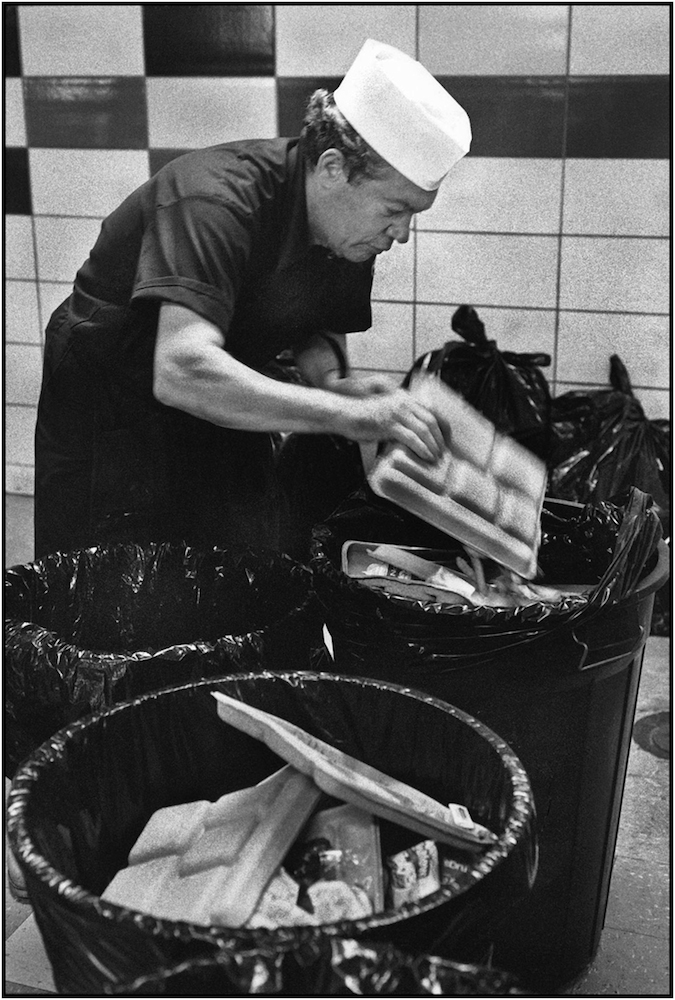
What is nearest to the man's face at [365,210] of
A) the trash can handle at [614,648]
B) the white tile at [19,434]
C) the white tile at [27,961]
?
the trash can handle at [614,648]

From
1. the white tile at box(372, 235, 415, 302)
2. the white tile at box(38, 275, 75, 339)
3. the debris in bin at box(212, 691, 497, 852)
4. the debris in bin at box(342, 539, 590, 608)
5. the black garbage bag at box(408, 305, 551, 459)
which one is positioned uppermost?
the white tile at box(372, 235, 415, 302)

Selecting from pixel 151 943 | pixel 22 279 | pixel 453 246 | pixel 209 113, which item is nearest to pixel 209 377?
pixel 151 943

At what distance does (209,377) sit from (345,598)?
429mm

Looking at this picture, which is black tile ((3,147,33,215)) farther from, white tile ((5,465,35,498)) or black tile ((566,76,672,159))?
black tile ((566,76,672,159))

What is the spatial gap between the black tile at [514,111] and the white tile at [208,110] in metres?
0.54

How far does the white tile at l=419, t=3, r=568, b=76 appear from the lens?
9.71ft

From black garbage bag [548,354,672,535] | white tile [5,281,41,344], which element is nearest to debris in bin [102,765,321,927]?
black garbage bag [548,354,672,535]

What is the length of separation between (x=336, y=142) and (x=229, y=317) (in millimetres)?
369

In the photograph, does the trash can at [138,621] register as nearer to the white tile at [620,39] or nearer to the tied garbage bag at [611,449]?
the tied garbage bag at [611,449]

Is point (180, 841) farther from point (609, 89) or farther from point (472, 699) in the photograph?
point (609, 89)

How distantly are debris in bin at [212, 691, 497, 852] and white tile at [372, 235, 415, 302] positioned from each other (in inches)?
80.4

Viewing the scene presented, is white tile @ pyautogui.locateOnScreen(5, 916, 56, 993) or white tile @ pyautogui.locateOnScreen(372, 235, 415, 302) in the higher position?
white tile @ pyautogui.locateOnScreen(372, 235, 415, 302)

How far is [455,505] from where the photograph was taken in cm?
177

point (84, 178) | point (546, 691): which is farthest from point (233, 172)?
point (84, 178)
